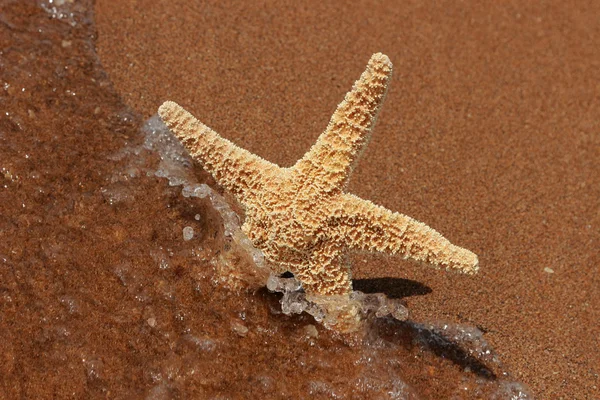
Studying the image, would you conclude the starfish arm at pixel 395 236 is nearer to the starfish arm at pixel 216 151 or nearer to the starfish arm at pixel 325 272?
the starfish arm at pixel 325 272

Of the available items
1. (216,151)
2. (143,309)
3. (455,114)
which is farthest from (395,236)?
(455,114)

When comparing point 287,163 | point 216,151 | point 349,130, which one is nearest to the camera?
point 349,130

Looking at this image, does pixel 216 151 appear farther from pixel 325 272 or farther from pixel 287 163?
pixel 287 163

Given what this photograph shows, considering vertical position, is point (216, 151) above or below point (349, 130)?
below

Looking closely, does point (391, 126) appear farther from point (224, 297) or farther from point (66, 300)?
point (66, 300)

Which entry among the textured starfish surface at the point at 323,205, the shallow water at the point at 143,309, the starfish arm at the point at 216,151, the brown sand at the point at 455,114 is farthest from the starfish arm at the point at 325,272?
the brown sand at the point at 455,114

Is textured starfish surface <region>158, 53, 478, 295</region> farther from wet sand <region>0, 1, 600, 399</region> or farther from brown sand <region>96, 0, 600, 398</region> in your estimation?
brown sand <region>96, 0, 600, 398</region>

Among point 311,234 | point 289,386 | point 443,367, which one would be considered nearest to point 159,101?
point 311,234
